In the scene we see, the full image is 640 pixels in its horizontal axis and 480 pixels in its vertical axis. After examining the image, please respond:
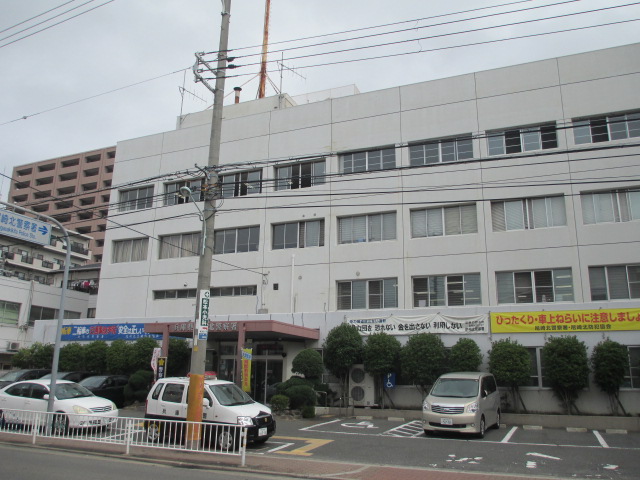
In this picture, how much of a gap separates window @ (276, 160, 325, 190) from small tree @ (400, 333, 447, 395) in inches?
396

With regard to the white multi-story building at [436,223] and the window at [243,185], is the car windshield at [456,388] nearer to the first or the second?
the white multi-story building at [436,223]

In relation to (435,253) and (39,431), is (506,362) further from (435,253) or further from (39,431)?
(39,431)

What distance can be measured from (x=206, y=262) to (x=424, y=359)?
11.3 metres

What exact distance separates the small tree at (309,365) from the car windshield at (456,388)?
6.51 metres

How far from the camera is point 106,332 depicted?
29.1 metres

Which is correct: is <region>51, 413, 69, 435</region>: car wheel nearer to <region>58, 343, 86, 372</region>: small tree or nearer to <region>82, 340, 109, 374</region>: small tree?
<region>82, 340, 109, 374</region>: small tree

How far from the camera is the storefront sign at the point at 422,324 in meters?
21.7

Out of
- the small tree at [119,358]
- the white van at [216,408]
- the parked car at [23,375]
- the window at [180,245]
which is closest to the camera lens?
the white van at [216,408]

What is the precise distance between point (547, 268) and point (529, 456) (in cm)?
1171

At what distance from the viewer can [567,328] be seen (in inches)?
802

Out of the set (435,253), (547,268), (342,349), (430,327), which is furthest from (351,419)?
(547,268)

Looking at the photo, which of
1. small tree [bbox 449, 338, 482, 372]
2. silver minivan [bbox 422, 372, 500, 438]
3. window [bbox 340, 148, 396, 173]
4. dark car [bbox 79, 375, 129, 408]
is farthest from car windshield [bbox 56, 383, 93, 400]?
window [bbox 340, 148, 396, 173]

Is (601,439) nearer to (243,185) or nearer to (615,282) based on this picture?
(615,282)

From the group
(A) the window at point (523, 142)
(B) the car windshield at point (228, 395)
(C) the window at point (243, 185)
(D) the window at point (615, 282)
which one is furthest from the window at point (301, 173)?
(B) the car windshield at point (228, 395)
